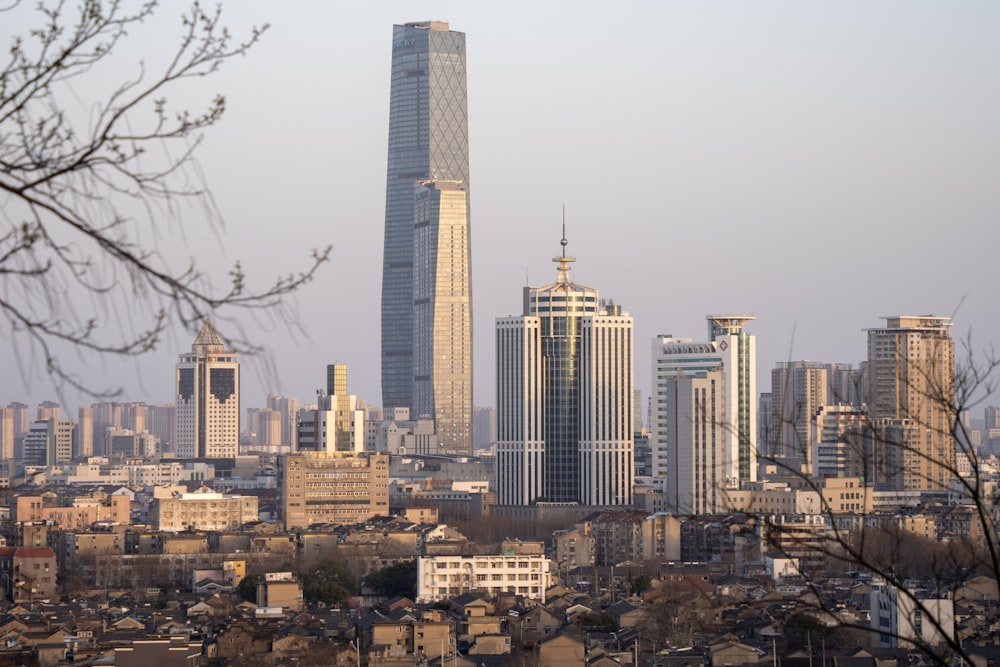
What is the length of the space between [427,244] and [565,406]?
39.4 metres

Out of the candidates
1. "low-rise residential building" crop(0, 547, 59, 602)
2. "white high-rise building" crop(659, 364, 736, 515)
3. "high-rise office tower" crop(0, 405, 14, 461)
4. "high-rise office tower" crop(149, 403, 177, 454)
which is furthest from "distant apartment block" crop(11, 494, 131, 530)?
"high-rise office tower" crop(149, 403, 177, 454)

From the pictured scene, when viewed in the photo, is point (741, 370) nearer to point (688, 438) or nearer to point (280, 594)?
point (688, 438)

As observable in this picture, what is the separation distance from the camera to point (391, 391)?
106m

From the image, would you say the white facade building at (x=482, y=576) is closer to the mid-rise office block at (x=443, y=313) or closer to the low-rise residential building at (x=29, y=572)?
the low-rise residential building at (x=29, y=572)

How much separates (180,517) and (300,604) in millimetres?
22152

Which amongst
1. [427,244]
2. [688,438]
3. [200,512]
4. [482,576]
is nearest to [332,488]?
[200,512]

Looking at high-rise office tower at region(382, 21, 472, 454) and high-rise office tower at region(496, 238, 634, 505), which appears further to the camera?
high-rise office tower at region(382, 21, 472, 454)

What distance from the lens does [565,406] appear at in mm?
58969

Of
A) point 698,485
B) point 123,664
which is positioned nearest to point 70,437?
point 698,485

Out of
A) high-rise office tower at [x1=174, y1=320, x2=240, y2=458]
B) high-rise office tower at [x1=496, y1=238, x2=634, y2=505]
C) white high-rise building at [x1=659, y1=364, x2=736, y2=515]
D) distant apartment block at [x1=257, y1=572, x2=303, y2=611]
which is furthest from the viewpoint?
high-rise office tower at [x1=174, y1=320, x2=240, y2=458]

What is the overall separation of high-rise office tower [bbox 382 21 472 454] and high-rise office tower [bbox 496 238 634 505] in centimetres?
3721

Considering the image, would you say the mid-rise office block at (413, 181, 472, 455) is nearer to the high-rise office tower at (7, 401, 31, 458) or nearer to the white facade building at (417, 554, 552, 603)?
the high-rise office tower at (7, 401, 31, 458)

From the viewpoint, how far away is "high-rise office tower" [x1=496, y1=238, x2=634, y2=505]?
5831 cm

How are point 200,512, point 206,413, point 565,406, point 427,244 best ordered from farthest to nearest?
1. point 206,413
2. point 427,244
3. point 565,406
4. point 200,512
